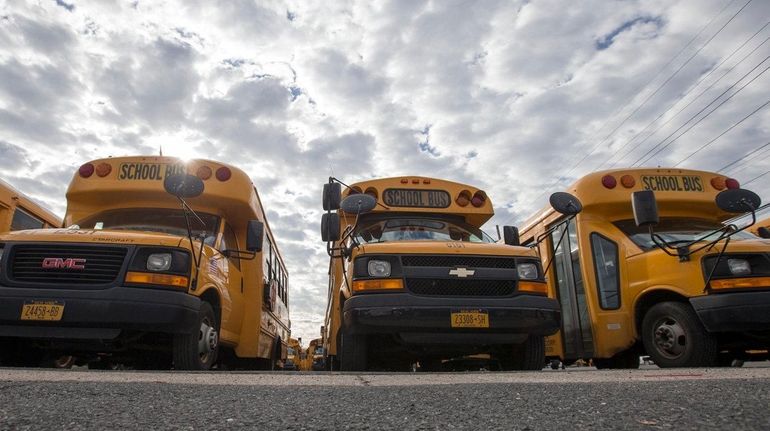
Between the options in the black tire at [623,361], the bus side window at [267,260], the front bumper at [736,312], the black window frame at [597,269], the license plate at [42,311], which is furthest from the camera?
the bus side window at [267,260]

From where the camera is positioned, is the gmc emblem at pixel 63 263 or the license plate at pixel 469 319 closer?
the gmc emblem at pixel 63 263

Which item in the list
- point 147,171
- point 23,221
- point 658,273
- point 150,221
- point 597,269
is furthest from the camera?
point 23,221

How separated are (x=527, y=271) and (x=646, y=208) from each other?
1.30 meters

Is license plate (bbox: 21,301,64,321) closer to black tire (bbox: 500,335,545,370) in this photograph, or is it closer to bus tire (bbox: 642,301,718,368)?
black tire (bbox: 500,335,545,370)

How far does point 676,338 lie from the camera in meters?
5.38

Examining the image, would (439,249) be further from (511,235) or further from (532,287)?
(511,235)

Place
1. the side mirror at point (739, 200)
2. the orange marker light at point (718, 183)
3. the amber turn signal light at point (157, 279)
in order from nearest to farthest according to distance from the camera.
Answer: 1. the amber turn signal light at point (157, 279)
2. the side mirror at point (739, 200)
3. the orange marker light at point (718, 183)

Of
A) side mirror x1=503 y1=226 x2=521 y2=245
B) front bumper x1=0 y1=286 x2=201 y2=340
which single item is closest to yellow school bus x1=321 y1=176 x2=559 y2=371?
side mirror x1=503 y1=226 x2=521 y2=245

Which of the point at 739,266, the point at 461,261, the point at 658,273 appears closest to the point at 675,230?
the point at 658,273

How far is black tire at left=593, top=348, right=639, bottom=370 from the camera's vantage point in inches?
266

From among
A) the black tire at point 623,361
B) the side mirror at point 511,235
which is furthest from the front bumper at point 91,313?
the black tire at point 623,361

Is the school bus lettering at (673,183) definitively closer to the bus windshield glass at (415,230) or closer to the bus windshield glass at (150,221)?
the bus windshield glass at (415,230)

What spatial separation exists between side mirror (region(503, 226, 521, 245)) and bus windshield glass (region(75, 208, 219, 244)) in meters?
3.77

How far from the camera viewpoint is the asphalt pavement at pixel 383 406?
Result: 1.68 meters
